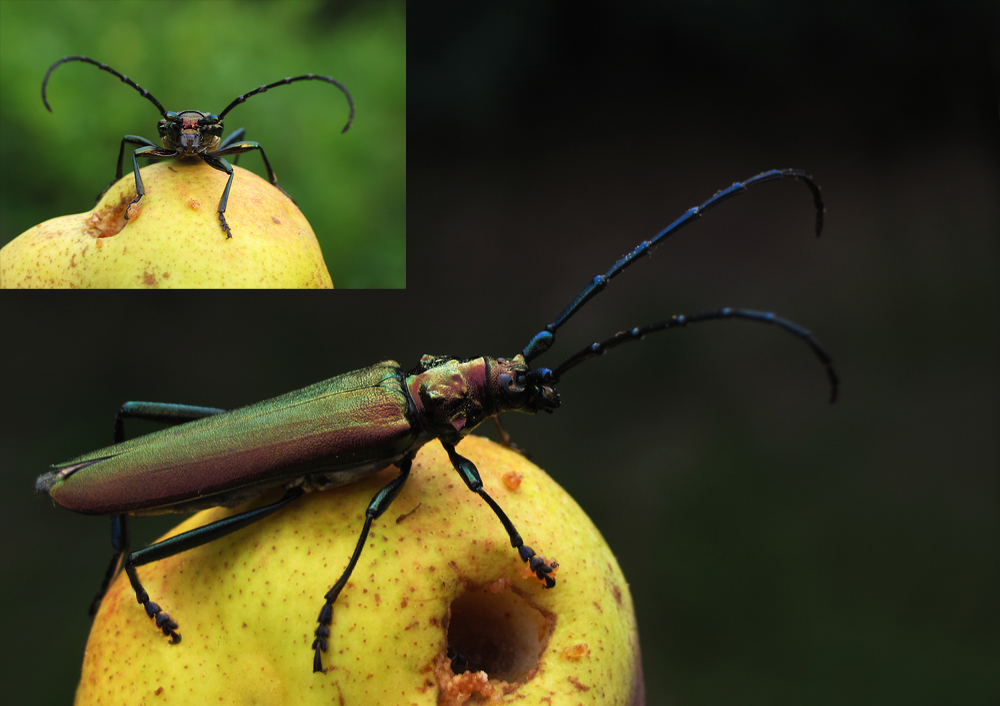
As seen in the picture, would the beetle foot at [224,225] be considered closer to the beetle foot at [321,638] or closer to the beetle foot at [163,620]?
the beetle foot at [163,620]

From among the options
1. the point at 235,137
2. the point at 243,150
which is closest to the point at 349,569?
the point at 243,150

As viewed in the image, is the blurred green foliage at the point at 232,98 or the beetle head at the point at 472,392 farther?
the blurred green foliage at the point at 232,98

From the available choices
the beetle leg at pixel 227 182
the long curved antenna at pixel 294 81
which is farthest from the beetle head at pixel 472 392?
the long curved antenna at pixel 294 81

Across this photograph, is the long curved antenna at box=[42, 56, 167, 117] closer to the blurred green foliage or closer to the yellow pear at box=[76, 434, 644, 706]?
the blurred green foliage

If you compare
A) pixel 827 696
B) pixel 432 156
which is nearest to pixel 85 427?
pixel 432 156

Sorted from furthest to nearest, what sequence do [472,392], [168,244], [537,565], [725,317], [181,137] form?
[181,137] → [168,244] → [472,392] → [537,565] → [725,317]

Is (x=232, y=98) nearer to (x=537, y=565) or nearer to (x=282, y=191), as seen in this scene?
(x=282, y=191)

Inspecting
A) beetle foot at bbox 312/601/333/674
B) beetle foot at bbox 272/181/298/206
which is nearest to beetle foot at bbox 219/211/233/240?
beetle foot at bbox 272/181/298/206
